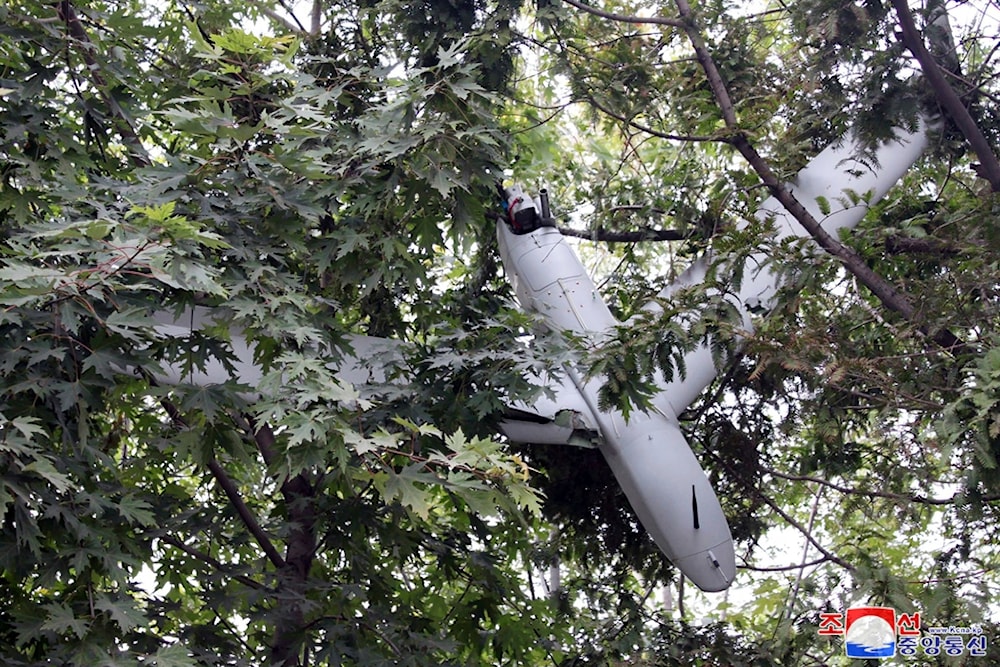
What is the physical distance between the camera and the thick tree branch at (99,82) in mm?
4395

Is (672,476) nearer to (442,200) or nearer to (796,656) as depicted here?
(796,656)

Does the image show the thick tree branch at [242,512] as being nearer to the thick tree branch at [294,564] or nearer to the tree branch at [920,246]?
the thick tree branch at [294,564]

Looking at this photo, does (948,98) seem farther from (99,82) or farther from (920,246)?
(99,82)

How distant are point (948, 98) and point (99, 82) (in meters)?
3.37

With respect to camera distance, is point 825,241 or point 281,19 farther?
point 281,19

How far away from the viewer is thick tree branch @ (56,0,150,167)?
4395 mm

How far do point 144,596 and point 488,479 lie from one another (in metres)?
1.64

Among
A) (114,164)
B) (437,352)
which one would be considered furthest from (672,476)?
(114,164)

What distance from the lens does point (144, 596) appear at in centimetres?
420

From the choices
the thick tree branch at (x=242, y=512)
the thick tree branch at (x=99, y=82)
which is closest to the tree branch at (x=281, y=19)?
the thick tree branch at (x=99, y=82)

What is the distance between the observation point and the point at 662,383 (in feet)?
16.9

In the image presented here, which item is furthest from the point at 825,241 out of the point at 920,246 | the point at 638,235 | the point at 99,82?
the point at 99,82

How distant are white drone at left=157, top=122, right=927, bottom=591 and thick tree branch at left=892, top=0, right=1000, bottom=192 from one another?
39cm

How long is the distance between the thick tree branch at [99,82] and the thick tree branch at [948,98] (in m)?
2.97
